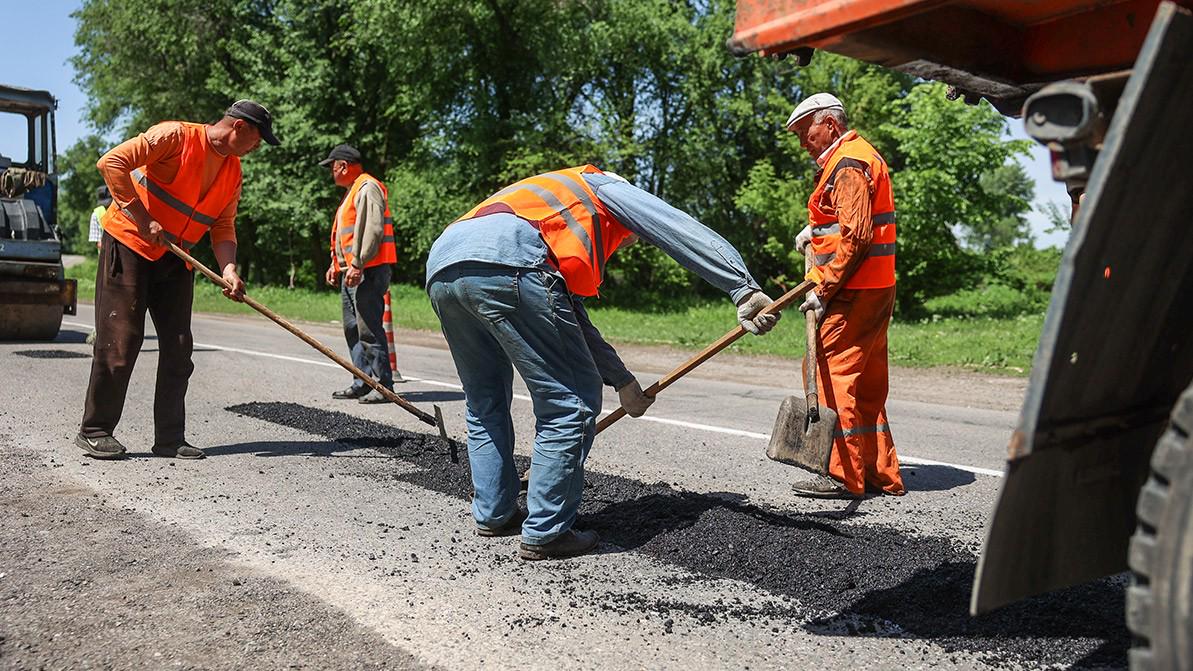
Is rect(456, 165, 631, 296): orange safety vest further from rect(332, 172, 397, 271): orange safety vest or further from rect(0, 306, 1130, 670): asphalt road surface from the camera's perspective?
rect(332, 172, 397, 271): orange safety vest

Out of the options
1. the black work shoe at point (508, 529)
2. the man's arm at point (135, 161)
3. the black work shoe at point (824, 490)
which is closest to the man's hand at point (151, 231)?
the man's arm at point (135, 161)

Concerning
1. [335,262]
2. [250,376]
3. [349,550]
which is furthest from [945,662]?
[250,376]

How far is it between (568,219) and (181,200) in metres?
3.07

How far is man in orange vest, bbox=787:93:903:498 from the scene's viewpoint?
4.93 metres

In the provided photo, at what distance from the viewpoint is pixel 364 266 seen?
27.9 feet

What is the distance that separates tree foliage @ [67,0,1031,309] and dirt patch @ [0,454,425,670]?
61.7 feet

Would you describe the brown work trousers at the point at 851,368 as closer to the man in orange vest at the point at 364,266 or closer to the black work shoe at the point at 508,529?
the black work shoe at the point at 508,529

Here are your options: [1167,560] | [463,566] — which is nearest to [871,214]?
[463,566]

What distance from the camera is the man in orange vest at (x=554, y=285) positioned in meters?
3.86

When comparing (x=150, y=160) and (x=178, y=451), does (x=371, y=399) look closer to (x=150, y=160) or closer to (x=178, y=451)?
(x=178, y=451)

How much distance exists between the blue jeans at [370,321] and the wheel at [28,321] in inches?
237

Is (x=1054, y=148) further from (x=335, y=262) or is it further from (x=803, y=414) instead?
(x=335, y=262)

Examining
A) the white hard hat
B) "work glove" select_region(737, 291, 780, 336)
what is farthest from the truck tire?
the white hard hat

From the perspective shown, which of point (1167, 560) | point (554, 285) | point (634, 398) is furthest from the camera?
point (634, 398)
